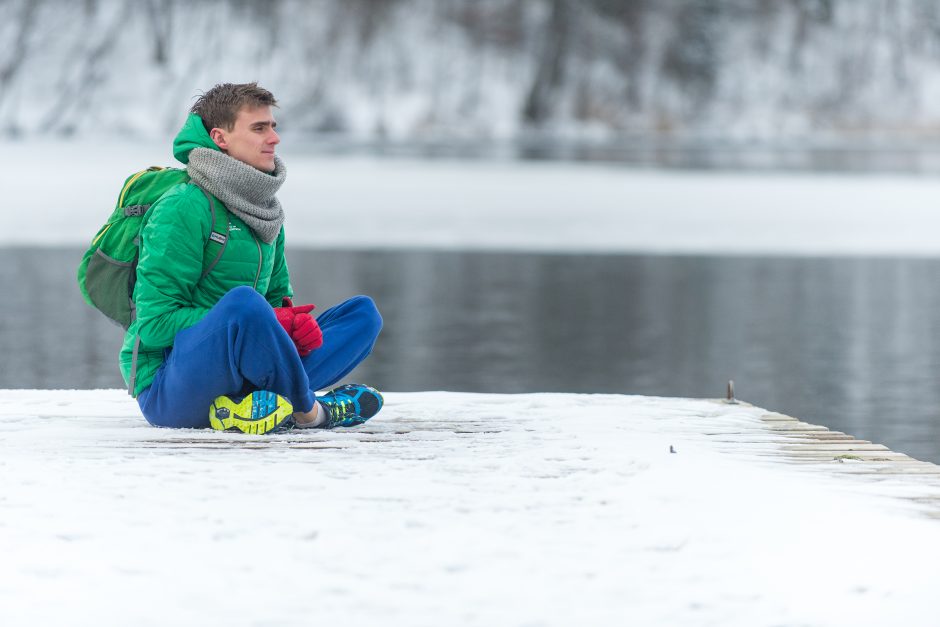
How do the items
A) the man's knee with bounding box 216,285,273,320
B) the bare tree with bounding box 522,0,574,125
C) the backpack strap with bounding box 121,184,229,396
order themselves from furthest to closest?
the bare tree with bounding box 522,0,574,125 < the backpack strap with bounding box 121,184,229,396 < the man's knee with bounding box 216,285,273,320

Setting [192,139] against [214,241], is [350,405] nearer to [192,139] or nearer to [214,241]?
[214,241]

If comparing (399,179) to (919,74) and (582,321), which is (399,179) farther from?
(919,74)

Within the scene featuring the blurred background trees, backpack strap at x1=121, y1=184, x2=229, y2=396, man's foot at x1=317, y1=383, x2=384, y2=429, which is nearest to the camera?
backpack strap at x1=121, y1=184, x2=229, y2=396

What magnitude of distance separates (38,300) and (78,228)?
686cm

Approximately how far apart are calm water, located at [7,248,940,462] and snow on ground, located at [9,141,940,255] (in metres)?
1.90

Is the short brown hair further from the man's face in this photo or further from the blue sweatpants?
the blue sweatpants

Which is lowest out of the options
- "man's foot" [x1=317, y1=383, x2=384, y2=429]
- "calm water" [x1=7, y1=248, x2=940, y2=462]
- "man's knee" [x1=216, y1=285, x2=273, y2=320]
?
"calm water" [x1=7, y1=248, x2=940, y2=462]

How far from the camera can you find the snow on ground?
17781mm

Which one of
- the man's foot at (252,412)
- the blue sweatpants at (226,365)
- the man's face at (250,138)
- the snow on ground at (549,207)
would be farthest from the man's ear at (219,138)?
the snow on ground at (549,207)

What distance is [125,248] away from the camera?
14.8ft

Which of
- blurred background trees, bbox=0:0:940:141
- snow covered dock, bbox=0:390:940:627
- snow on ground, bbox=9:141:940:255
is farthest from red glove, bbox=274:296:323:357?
blurred background trees, bbox=0:0:940:141

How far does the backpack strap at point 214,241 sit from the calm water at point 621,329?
3343 mm

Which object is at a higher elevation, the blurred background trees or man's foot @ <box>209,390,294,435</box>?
the blurred background trees

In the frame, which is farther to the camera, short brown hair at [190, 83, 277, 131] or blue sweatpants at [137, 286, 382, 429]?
short brown hair at [190, 83, 277, 131]
